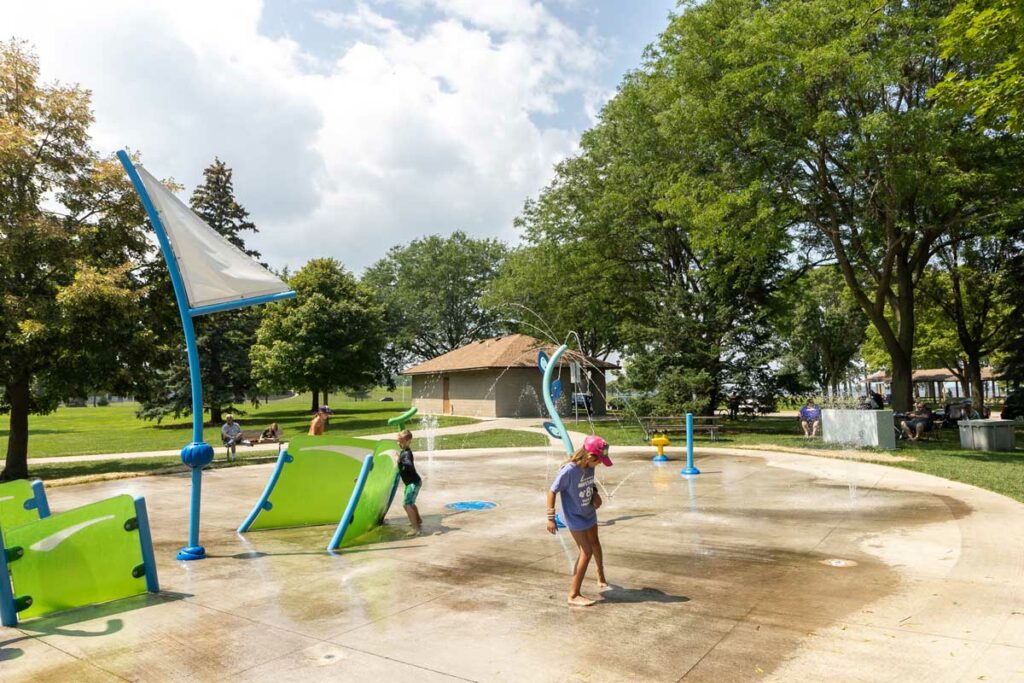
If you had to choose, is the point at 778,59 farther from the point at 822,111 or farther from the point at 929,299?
the point at 929,299

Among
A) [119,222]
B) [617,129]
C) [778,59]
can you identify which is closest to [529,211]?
[617,129]

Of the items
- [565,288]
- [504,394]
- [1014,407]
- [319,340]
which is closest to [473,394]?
[504,394]

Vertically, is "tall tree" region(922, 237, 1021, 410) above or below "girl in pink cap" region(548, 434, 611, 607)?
above

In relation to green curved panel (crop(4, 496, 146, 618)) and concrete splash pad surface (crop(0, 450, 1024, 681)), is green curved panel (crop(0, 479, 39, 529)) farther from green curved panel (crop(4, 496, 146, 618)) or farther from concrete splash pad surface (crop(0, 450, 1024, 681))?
concrete splash pad surface (crop(0, 450, 1024, 681))

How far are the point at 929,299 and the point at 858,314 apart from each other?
42.3 ft

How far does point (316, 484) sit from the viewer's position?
9.80 meters

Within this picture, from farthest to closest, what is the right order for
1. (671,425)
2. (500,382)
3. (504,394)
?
(500,382) < (504,394) < (671,425)

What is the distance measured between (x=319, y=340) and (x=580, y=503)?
38.8 m

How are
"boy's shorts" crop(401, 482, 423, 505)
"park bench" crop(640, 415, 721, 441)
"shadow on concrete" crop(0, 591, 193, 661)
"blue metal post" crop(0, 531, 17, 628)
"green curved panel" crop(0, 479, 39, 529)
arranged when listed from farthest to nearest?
1. "park bench" crop(640, 415, 721, 441)
2. "boy's shorts" crop(401, 482, 423, 505)
3. "green curved panel" crop(0, 479, 39, 529)
4. "blue metal post" crop(0, 531, 17, 628)
5. "shadow on concrete" crop(0, 591, 193, 661)

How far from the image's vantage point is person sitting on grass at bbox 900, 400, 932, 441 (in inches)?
825

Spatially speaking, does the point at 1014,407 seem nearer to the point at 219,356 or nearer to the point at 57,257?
the point at 57,257

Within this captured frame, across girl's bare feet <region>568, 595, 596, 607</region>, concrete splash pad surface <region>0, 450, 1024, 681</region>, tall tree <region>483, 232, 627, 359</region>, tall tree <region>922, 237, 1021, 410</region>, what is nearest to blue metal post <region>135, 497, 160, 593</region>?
concrete splash pad surface <region>0, 450, 1024, 681</region>

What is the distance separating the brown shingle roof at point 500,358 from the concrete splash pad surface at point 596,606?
26.5 m

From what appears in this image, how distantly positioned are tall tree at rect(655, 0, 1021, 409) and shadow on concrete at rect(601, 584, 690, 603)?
15.4 m
